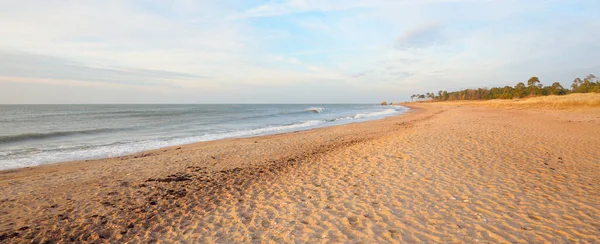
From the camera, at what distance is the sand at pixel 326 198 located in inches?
185

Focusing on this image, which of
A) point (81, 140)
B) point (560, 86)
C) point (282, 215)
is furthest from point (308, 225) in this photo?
point (560, 86)

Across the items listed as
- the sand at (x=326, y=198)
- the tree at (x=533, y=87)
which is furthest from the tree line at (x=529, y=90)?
the sand at (x=326, y=198)

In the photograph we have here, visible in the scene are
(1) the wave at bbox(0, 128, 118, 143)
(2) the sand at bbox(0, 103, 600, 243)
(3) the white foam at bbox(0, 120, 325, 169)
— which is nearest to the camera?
(2) the sand at bbox(0, 103, 600, 243)

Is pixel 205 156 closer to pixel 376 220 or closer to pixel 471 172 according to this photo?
pixel 376 220

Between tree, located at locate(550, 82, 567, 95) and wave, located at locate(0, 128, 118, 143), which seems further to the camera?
tree, located at locate(550, 82, 567, 95)

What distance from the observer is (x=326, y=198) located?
6.24 metres

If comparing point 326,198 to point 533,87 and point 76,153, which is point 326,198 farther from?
point 533,87

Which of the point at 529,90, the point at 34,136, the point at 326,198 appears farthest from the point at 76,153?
the point at 529,90

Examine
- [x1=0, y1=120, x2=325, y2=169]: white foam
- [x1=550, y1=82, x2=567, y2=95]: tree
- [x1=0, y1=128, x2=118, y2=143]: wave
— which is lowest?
[x1=0, y1=120, x2=325, y2=169]: white foam

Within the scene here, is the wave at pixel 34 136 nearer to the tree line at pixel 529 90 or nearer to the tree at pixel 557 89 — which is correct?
the tree line at pixel 529 90

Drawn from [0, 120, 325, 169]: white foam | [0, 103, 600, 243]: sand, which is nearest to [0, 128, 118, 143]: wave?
[0, 120, 325, 169]: white foam

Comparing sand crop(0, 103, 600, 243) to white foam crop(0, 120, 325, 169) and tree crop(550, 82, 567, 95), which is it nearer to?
white foam crop(0, 120, 325, 169)

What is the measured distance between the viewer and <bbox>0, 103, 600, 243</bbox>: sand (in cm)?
470

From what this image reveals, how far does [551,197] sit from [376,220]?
13.2 ft
